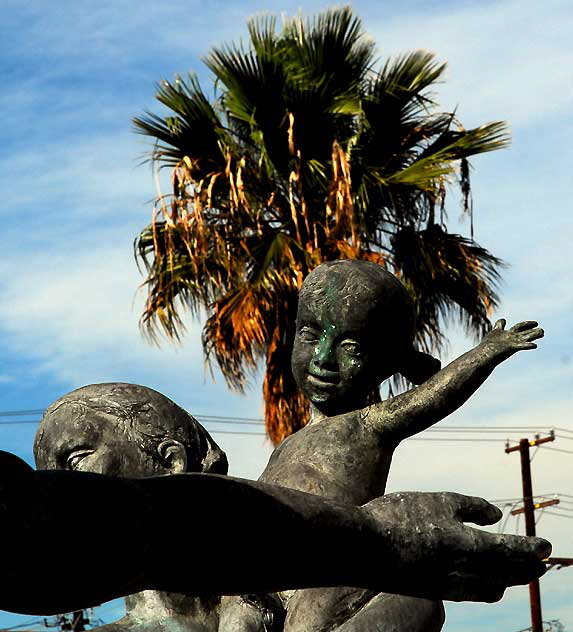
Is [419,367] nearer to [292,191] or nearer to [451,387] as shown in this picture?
[451,387]

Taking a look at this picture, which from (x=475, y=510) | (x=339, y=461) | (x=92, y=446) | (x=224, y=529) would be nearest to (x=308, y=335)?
(x=339, y=461)

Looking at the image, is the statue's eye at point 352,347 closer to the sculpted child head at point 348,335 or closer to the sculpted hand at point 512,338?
the sculpted child head at point 348,335

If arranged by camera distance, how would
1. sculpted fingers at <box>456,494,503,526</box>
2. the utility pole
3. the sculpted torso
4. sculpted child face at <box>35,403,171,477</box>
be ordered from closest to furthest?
1. sculpted fingers at <box>456,494,503,526</box>
2. sculpted child face at <box>35,403,171,477</box>
3. the sculpted torso
4. the utility pole

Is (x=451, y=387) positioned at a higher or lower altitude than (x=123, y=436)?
higher

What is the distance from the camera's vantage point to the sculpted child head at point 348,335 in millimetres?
5660

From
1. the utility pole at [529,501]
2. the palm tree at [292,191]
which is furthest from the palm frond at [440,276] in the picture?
the utility pole at [529,501]

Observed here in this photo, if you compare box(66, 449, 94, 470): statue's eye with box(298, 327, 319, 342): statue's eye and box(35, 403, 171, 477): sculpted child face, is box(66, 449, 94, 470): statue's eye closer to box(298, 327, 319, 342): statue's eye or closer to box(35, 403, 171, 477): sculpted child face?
box(35, 403, 171, 477): sculpted child face

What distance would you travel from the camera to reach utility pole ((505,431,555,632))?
25.7 metres

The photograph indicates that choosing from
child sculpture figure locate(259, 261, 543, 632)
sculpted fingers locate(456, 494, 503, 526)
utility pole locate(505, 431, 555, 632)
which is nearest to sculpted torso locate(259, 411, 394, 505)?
child sculpture figure locate(259, 261, 543, 632)

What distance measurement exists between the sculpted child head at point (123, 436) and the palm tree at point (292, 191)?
1081cm

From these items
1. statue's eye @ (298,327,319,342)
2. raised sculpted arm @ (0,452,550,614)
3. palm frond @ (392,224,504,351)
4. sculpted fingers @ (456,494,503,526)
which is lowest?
raised sculpted arm @ (0,452,550,614)

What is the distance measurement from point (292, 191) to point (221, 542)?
13366 millimetres

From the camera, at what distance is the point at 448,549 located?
3.55 metres

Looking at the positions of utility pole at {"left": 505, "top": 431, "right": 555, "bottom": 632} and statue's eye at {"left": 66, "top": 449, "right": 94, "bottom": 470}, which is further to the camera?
utility pole at {"left": 505, "top": 431, "right": 555, "bottom": 632}
